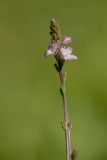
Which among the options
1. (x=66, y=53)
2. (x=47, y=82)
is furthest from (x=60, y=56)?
(x=47, y=82)

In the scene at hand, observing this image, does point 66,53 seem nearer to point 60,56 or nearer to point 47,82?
point 60,56

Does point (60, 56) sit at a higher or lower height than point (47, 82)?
higher

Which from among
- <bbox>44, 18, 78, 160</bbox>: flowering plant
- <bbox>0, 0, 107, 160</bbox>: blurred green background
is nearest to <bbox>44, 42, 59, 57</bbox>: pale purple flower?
<bbox>44, 18, 78, 160</bbox>: flowering plant

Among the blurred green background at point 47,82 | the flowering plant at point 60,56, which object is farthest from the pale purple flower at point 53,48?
the blurred green background at point 47,82

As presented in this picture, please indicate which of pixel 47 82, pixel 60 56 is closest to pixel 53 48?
pixel 60 56

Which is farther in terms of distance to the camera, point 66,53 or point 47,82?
point 47,82

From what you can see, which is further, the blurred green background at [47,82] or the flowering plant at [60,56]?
the blurred green background at [47,82]

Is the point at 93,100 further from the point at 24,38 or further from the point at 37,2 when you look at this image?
the point at 37,2

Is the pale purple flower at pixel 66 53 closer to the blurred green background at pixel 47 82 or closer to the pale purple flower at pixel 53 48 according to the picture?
the pale purple flower at pixel 53 48

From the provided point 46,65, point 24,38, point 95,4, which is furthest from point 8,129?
point 95,4
